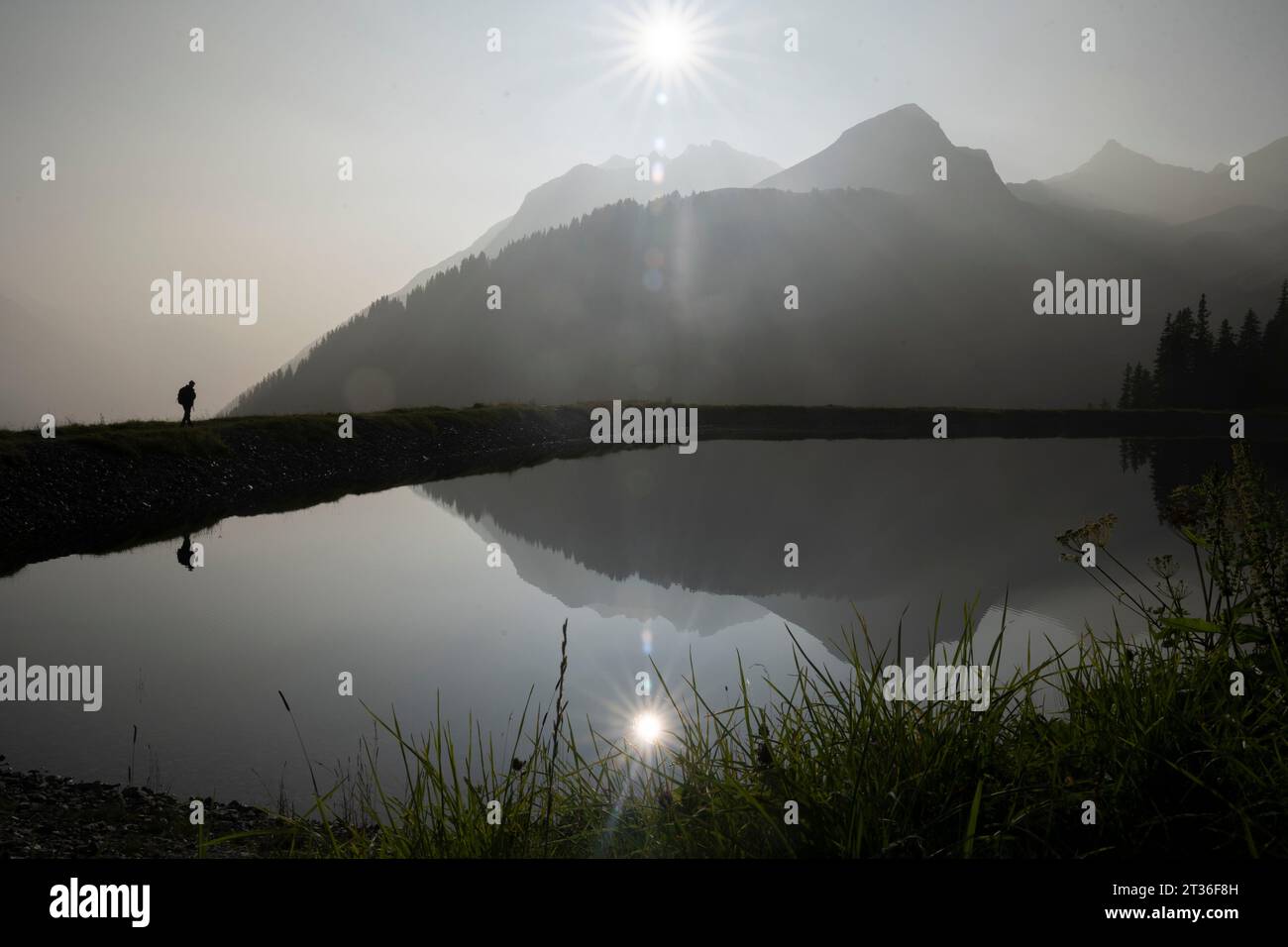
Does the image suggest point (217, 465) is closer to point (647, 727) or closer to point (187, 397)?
point (187, 397)

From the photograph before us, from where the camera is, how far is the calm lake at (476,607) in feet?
32.0

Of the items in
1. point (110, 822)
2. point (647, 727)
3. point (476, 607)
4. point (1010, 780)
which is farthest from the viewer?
point (476, 607)

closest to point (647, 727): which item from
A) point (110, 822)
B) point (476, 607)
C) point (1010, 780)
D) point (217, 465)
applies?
point (110, 822)

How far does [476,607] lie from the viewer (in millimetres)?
16406

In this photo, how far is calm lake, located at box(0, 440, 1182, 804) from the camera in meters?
9.75

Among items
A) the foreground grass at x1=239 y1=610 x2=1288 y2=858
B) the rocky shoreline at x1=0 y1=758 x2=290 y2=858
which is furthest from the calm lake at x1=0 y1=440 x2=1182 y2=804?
the foreground grass at x1=239 y1=610 x2=1288 y2=858

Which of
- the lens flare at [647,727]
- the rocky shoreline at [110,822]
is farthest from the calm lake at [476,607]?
the rocky shoreline at [110,822]

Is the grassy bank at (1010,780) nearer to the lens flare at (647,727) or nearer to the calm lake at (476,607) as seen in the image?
the calm lake at (476,607)

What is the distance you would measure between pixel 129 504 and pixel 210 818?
24541 mm

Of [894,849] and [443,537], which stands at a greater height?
[443,537]

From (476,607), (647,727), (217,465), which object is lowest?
(647,727)
